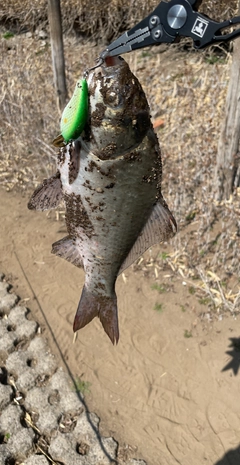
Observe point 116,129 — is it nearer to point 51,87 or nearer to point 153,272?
point 153,272

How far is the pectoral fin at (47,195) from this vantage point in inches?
73.6

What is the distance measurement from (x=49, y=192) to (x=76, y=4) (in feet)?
33.0

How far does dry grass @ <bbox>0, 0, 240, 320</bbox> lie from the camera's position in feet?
18.0

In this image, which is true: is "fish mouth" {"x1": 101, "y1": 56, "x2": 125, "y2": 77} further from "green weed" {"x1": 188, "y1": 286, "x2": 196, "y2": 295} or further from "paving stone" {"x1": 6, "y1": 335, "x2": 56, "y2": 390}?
"green weed" {"x1": 188, "y1": 286, "x2": 196, "y2": 295}

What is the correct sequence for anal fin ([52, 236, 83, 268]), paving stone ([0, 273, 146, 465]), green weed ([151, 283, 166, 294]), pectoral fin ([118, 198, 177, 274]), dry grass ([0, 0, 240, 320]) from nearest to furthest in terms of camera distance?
1. pectoral fin ([118, 198, 177, 274])
2. anal fin ([52, 236, 83, 268])
3. paving stone ([0, 273, 146, 465])
4. green weed ([151, 283, 166, 294])
5. dry grass ([0, 0, 240, 320])

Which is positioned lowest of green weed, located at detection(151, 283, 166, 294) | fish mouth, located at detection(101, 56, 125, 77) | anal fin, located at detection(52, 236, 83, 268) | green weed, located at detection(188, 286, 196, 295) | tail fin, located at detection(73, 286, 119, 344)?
green weed, located at detection(188, 286, 196, 295)

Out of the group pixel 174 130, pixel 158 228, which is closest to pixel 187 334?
pixel 158 228

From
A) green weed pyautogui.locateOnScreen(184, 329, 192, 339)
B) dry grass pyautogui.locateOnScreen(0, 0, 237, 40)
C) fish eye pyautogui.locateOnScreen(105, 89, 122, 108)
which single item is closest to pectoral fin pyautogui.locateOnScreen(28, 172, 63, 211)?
fish eye pyautogui.locateOnScreen(105, 89, 122, 108)

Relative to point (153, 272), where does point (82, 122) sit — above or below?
above

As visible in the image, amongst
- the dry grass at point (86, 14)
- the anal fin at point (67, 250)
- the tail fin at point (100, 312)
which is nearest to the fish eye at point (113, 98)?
the anal fin at point (67, 250)

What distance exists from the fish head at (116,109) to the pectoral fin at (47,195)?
40cm

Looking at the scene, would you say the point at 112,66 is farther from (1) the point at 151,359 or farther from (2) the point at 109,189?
(1) the point at 151,359

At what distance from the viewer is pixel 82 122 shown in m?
1.45

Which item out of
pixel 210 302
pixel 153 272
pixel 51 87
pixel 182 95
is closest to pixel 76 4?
pixel 51 87
